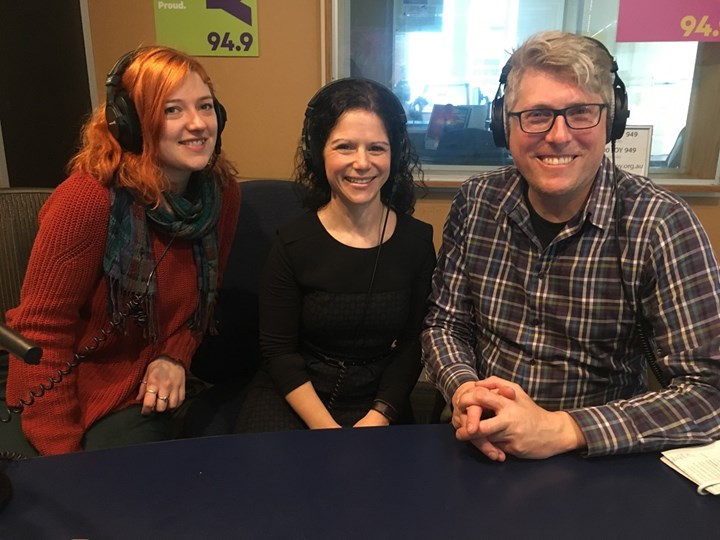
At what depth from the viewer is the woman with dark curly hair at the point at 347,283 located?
1.32 m

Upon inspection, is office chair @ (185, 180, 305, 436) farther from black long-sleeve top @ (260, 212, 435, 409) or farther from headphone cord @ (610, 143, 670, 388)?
headphone cord @ (610, 143, 670, 388)

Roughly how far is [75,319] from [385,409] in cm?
72

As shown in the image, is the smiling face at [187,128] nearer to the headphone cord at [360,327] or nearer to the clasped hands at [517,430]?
the headphone cord at [360,327]

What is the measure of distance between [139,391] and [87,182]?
0.49 m

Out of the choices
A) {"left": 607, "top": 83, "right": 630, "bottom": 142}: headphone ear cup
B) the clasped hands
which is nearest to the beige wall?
{"left": 607, "top": 83, "right": 630, "bottom": 142}: headphone ear cup

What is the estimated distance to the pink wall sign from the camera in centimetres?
195

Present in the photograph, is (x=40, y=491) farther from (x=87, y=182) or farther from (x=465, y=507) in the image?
(x=87, y=182)

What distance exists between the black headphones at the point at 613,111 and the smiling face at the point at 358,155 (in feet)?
0.87

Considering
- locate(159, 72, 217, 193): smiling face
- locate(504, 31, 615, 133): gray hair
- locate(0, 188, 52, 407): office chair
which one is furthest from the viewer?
locate(0, 188, 52, 407): office chair

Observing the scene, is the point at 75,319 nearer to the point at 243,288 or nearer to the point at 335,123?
the point at 243,288

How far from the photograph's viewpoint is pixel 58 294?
47.2 inches

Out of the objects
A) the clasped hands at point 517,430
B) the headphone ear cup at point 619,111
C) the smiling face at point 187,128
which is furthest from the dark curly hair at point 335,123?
the clasped hands at point 517,430

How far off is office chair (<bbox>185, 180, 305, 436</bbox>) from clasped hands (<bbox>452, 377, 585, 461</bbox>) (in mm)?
833

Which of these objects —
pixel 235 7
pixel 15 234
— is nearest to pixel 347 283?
pixel 15 234
